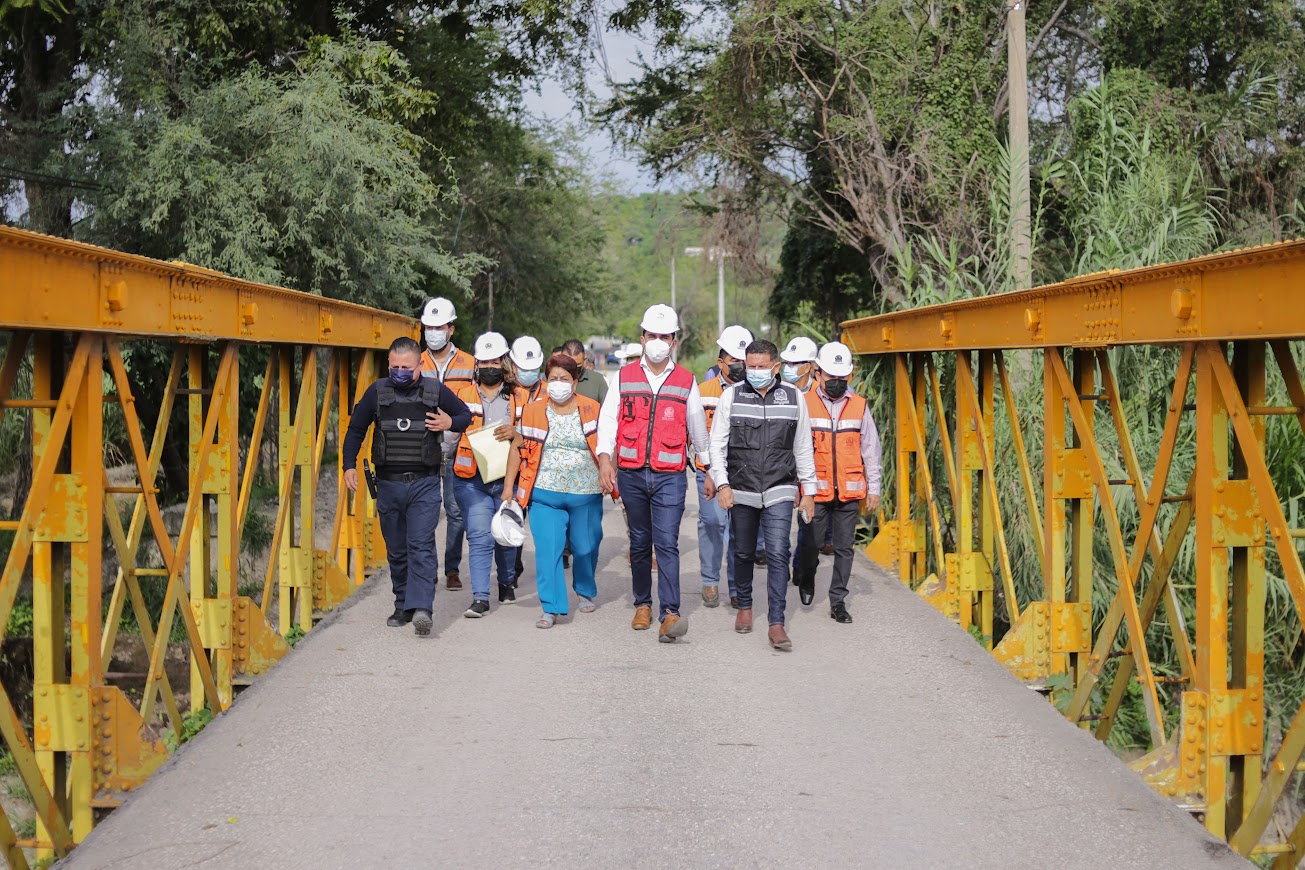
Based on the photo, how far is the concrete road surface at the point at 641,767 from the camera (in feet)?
16.7

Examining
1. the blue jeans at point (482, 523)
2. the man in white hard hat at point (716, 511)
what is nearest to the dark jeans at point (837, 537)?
the man in white hard hat at point (716, 511)

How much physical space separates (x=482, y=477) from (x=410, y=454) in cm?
115

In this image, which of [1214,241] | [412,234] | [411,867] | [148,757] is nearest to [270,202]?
[412,234]

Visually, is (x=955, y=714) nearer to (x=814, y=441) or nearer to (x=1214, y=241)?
(x=814, y=441)

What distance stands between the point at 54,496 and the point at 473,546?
4443 millimetres

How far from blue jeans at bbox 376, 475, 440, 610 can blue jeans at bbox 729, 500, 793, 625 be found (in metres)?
1.78

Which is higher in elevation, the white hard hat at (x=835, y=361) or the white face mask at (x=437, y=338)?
the white face mask at (x=437, y=338)

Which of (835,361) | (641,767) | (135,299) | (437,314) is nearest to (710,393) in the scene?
(835,361)

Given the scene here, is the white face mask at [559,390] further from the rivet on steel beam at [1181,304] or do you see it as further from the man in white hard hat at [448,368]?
the rivet on steel beam at [1181,304]

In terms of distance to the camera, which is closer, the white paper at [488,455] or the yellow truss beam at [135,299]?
the yellow truss beam at [135,299]

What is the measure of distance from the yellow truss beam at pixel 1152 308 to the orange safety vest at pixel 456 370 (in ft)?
10.6

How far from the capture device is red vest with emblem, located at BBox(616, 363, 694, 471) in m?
8.77

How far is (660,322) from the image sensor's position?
9094mm

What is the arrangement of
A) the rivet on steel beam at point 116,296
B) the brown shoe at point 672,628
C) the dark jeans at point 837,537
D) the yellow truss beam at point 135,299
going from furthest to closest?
the dark jeans at point 837,537 < the brown shoe at point 672,628 < the rivet on steel beam at point 116,296 < the yellow truss beam at point 135,299
